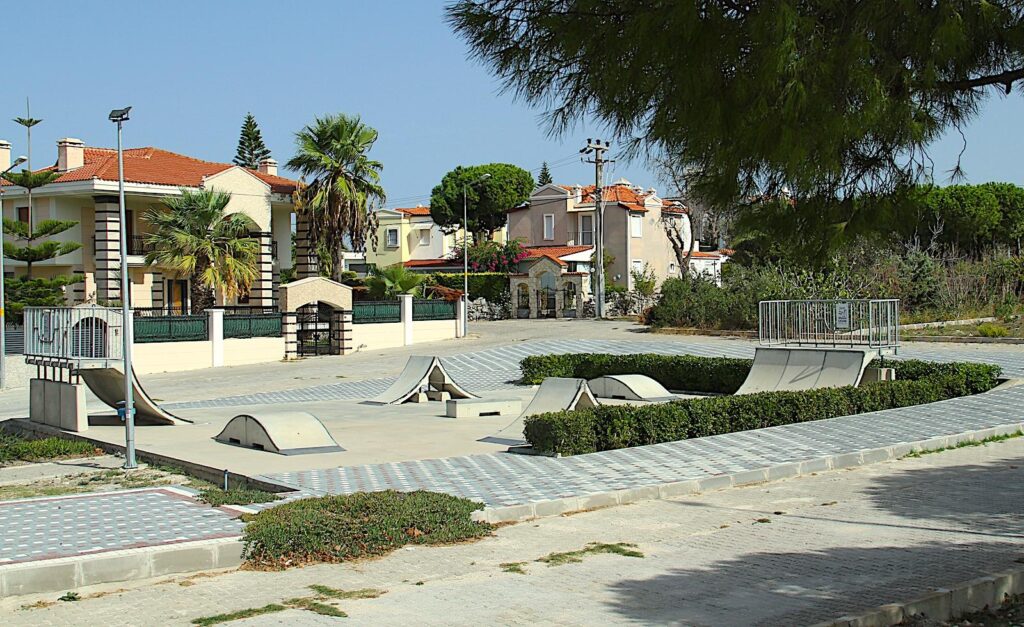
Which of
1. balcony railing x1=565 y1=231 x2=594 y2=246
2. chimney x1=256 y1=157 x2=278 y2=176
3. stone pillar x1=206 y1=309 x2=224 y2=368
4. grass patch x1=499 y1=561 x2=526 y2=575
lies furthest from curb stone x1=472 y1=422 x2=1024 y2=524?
balcony railing x1=565 y1=231 x2=594 y2=246

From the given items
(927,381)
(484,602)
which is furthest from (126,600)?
(927,381)

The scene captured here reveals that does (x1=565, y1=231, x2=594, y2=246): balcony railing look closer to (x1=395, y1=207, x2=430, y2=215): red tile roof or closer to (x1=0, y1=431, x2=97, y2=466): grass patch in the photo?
(x1=395, y1=207, x2=430, y2=215): red tile roof

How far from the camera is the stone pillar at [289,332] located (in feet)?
123

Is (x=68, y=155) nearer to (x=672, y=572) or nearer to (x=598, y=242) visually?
(x=598, y=242)

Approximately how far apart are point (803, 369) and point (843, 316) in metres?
3.58

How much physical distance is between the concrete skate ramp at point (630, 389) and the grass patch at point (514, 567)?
13.1 m

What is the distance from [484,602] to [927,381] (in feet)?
45.8

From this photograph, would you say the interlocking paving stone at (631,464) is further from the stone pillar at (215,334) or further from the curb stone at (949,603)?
the stone pillar at (215,334)

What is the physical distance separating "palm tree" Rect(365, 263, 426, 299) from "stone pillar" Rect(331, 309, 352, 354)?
620cm

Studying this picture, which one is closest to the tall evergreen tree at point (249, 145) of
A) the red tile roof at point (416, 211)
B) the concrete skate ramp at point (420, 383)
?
the red tile roof at point (416, 211)

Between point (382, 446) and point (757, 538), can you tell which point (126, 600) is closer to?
point (757, 538)

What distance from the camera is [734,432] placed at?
50.6ft

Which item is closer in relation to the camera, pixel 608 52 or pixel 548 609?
pixel 608 52

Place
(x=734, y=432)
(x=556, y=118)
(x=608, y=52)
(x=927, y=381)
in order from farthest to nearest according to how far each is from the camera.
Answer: (x=927, y=381) < (x=734, y=432) < (x=556, y=118) < (x=608, y=52)
